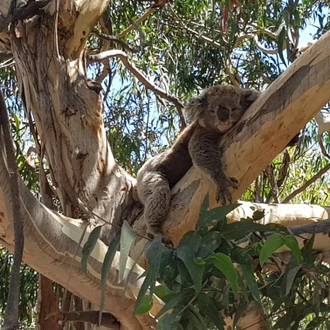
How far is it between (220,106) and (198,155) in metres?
0.42

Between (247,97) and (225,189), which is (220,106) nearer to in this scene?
(247,97)

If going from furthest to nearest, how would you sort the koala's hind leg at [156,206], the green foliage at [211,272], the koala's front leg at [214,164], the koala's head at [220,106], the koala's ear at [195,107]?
the koala's ear at [195,107], the koala's head at [220,106], the koala's hind leg at [156,206], the koala's front leg at [214,164], the green foliage at [211,272]

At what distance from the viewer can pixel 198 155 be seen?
2730 millimetres

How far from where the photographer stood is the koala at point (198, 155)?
256 cm

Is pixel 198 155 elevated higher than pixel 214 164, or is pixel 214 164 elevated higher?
pixel 198 155

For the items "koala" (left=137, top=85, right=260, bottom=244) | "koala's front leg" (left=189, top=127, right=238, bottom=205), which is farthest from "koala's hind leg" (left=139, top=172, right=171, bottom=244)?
"koala's front leg" (left=189, top=127, right=238, bottom=205)

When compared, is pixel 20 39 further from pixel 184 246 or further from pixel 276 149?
pixel 184 246

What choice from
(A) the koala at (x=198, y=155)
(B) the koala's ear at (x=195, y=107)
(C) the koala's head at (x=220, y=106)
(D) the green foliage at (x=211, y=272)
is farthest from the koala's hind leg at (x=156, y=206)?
(D) the green foliage at (x=211, y=272)

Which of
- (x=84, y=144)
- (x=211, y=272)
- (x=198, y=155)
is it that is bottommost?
(x=211, y=272)

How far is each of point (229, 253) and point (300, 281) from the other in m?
0.29

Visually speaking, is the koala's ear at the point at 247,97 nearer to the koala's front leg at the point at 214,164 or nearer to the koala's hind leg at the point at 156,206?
the koala's front leg at the point at 214,164

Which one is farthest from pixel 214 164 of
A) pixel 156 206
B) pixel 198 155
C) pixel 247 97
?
pixel 247 97

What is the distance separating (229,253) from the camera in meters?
1.45

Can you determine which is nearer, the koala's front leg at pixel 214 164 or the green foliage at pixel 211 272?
the green foliage at pixel 211 272
